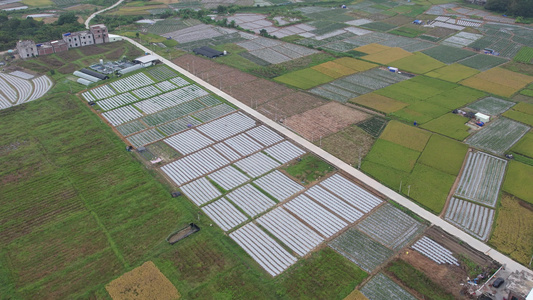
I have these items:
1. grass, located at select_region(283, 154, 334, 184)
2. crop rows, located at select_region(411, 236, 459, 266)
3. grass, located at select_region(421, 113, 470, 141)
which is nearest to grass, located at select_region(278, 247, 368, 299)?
crop rows, located at select_region(411, 236, 459, 266)

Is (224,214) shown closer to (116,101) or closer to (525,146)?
(116,101)

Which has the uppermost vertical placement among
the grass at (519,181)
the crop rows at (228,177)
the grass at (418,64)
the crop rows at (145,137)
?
the grass at (418,64)

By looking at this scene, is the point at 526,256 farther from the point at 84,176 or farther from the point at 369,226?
the point at 84,176

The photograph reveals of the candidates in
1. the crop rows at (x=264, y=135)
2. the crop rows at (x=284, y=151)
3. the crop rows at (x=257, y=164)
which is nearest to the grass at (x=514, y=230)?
the crop rows at (x=284, y=151)

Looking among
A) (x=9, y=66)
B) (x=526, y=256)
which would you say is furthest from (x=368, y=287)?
(x=9, y=66)

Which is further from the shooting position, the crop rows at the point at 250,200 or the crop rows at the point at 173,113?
the crop rows at the point at 173,113

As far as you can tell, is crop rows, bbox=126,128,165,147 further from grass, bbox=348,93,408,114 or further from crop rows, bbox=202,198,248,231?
grass, bbox=348,93,408,114

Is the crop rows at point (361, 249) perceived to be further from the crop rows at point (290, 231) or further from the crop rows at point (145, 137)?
the crop rows at point (145, 137)

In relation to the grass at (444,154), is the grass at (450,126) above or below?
above
